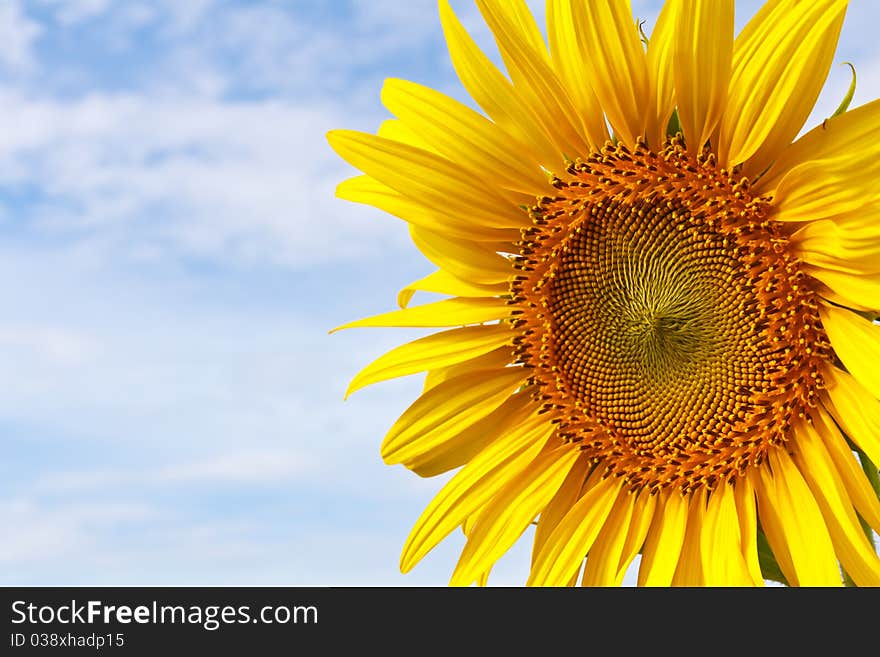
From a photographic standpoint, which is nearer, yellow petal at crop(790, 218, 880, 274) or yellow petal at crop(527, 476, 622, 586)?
yellow petal at crop(790, 218, 880, 274)

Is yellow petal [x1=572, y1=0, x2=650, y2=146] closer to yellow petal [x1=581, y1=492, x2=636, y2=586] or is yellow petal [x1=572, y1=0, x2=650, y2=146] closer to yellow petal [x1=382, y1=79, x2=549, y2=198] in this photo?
yellow petal [x1=382, y1=79, x2=549, y2=198]

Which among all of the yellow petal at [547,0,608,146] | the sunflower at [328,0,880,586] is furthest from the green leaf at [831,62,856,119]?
the yellow petal at [547,0,608,146]

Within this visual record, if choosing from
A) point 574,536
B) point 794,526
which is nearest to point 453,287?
point 574,536

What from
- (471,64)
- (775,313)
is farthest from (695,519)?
(471,64)

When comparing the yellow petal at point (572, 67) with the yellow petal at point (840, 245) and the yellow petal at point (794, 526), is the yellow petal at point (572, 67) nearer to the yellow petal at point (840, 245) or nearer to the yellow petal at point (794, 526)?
the yellow petal at point (840, 245)

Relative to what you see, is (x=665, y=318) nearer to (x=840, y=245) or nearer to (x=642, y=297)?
(x=642, y=297)
